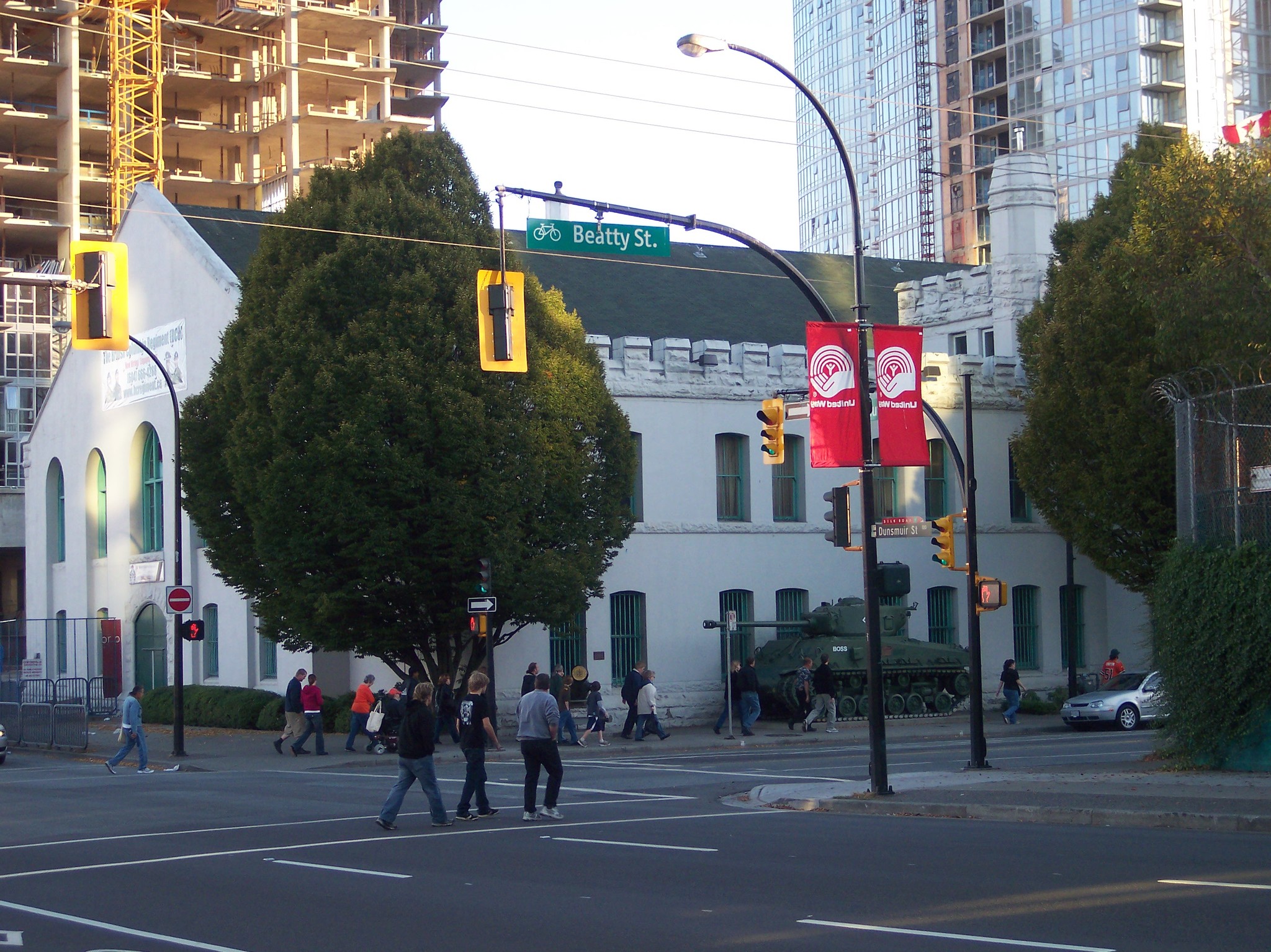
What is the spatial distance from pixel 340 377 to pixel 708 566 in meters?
11.3

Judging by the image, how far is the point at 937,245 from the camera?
105m

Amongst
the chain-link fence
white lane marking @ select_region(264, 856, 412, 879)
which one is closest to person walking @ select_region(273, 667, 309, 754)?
white lane marking @ select_region(264, 856, 412, 879)

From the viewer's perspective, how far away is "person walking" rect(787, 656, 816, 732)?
1289 inches

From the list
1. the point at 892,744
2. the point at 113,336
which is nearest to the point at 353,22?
the point at 892,744

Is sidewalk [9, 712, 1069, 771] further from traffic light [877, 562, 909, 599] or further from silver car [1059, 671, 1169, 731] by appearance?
traffic light [877, 562, 909, 599]

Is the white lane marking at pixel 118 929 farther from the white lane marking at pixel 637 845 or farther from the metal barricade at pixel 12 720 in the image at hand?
the metal barricade at pixel 12 720

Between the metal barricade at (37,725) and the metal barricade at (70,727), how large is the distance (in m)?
0.15

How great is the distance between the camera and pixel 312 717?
28.8 meters

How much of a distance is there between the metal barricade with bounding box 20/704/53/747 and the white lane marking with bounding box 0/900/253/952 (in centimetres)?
2187

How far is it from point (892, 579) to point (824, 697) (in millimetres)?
14768

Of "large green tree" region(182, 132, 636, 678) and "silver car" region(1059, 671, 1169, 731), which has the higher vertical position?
"large green tree" region(182, 132, 636, 678)

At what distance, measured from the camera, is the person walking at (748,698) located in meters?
32.2

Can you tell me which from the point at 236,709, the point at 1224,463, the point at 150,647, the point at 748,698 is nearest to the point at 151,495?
the point at 150,647

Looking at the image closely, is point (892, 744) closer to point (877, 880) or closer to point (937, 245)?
point (877, 880)
